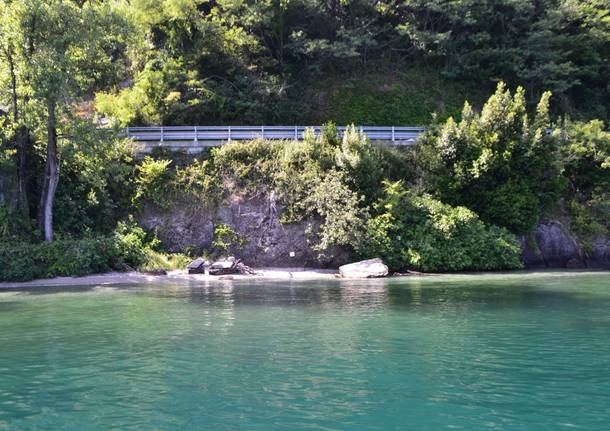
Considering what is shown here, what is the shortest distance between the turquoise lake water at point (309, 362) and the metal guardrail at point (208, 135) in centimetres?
1454

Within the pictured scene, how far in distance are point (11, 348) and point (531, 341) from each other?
11708 millimetres

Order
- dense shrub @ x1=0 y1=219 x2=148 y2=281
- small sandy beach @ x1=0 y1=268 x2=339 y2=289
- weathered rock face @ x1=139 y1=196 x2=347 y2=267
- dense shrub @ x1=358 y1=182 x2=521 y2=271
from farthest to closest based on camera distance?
1. weathered rock face @ x1=139 y1=196 x2=347 y2=267
2. dense shrub @ x1=358 y1=182 x2=521 y2=271
3. dense shrub @ x1=0 y1=219 x2=148 y2=281
4. small sandy beach @ x1=0 y1=268 x2=339 y2=289

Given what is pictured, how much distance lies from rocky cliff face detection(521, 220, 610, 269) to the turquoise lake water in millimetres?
11200

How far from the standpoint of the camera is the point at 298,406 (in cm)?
800

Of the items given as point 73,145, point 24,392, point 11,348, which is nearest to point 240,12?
point 73,145

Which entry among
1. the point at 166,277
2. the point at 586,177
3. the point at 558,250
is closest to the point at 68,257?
the point at 166,277

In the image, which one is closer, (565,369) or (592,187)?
(565,369)

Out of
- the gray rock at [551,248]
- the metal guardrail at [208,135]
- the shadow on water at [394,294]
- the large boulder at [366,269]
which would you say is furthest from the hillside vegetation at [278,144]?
the shadow on water at [394,294]

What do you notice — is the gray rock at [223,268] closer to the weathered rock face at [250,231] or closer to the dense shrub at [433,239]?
the weathered rock face at [250,231]

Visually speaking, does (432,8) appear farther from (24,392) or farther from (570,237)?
(24,392)

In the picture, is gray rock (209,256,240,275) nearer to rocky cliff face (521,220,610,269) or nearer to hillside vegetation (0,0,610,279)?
hillside vegetation (0,0,610,279)

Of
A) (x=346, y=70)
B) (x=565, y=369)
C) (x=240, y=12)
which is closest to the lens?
(x=565, y=369)

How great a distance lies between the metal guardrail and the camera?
32.1m

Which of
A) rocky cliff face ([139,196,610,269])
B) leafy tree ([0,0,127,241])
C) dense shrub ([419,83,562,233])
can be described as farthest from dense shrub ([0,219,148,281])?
dense shrub ([419,83,562,233])
